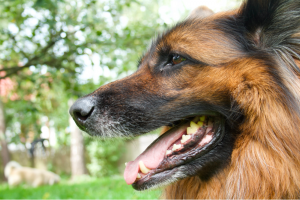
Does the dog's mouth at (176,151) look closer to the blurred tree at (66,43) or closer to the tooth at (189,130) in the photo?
the tooth at (189,130)

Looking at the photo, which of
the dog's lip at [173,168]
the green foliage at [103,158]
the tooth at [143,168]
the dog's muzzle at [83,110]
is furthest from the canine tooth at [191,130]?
the green foliage at [103,158]

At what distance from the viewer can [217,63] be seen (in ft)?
7.20

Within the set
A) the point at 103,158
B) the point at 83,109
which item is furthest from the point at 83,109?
the point at 103,158

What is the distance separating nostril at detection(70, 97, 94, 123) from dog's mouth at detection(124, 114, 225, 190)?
0.67m

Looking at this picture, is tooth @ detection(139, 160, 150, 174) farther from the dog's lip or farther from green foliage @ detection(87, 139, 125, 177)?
green foliage @ detection(87, 139, 125, 177)

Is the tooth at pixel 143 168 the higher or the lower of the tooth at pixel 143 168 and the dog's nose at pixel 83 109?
the lower

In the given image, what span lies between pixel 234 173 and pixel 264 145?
36 centimetres

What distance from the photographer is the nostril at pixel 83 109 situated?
230 cm

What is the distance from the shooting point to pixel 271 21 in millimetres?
2201

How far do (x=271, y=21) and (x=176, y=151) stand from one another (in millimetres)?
1467

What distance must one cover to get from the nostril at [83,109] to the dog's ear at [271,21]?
5.45ft

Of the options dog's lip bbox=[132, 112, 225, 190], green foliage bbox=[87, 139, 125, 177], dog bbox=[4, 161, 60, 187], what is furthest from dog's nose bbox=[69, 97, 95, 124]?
green foliage bbox=[87, 139, 125, 177]

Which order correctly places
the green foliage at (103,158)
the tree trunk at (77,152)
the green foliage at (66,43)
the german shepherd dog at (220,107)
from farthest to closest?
the green foliage at (103,158) < the tree trunk at (77,152) < the green foliage at (66,43) < the german shepherd dog at (220,107)

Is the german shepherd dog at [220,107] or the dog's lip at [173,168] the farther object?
the dog's lip at [173,168]
